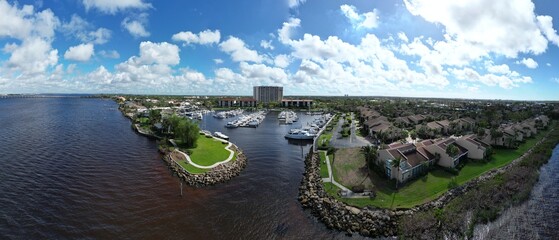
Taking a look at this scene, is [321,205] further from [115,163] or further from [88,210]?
[115,163]

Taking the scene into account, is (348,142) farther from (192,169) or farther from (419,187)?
(192,169)

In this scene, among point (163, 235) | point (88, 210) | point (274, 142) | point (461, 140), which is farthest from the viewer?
point (274, 142)

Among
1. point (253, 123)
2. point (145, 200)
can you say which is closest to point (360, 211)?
point (145, 200)

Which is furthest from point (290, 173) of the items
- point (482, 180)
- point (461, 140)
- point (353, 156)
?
point (461, 140)

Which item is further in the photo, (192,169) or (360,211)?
(192,169)

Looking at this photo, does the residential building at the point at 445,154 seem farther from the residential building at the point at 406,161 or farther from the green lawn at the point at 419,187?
the green lawn at the point at 419,187

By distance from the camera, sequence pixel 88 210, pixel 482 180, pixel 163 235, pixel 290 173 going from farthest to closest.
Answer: pixel 290 173, pixel 482 180, pixel 88 210, pixel 163 235
